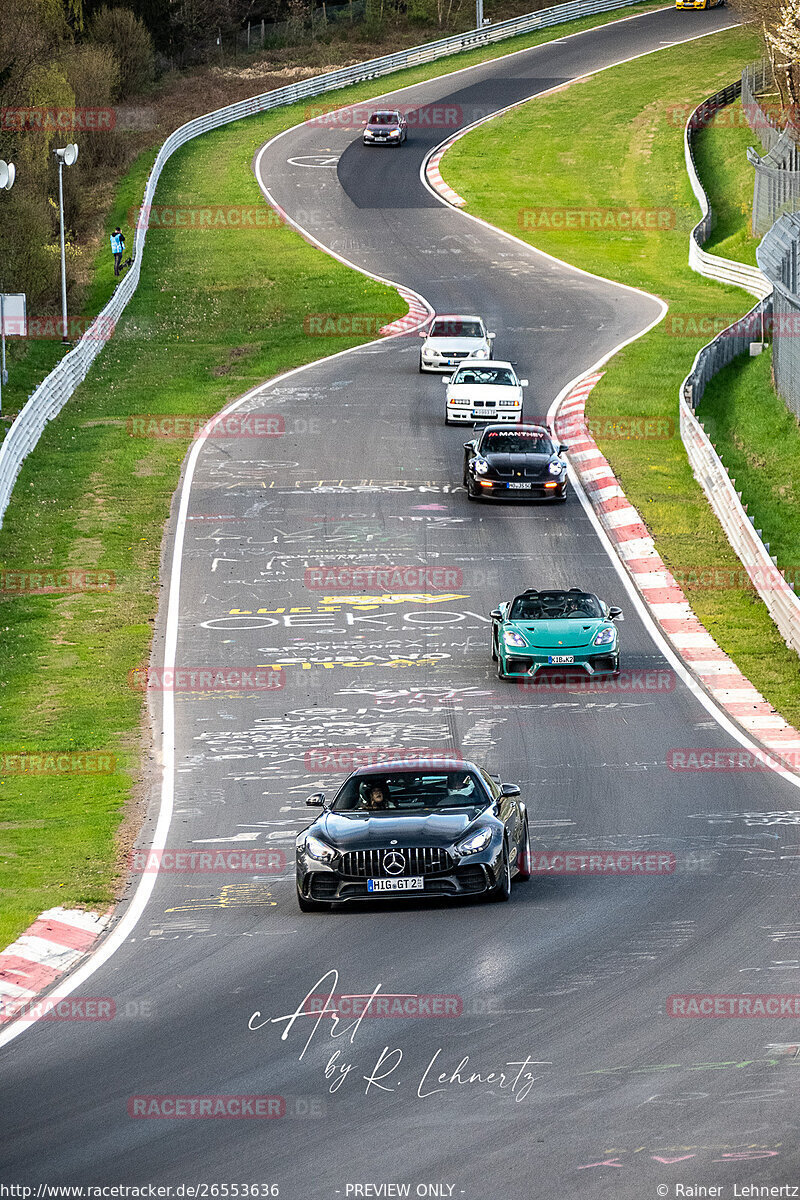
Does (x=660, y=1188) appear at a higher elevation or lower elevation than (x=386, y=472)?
higher

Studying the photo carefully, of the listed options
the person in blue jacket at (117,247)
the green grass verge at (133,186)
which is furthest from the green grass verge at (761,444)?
the person in blue jacket at (117,247)

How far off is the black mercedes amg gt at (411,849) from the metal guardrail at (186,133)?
63.5ft

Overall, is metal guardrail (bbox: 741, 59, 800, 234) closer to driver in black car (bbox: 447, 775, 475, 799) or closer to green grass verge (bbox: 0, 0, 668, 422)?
green grass verge (bbox: 0, 0, 668, 422)

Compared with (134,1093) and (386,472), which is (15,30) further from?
(134,1093)

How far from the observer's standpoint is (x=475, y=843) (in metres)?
13.9

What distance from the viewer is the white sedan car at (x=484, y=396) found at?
129 feet

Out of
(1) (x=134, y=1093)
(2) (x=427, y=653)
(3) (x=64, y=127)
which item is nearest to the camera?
(1) (x=134, y=1093)

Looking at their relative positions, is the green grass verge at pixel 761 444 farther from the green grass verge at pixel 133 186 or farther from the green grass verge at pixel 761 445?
the green grass verge at pixel 133 186

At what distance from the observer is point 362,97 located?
3344 inches

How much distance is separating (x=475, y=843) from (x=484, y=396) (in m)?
26.7

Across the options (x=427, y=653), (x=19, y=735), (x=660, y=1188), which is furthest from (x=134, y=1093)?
(x=427, y=653)

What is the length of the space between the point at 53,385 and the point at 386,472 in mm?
9421

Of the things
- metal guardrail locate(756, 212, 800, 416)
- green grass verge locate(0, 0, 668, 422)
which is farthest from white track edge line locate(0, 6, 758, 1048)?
metal guardrail locate(756, 212, 800, 416)

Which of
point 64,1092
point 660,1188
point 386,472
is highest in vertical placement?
point 660,1188
